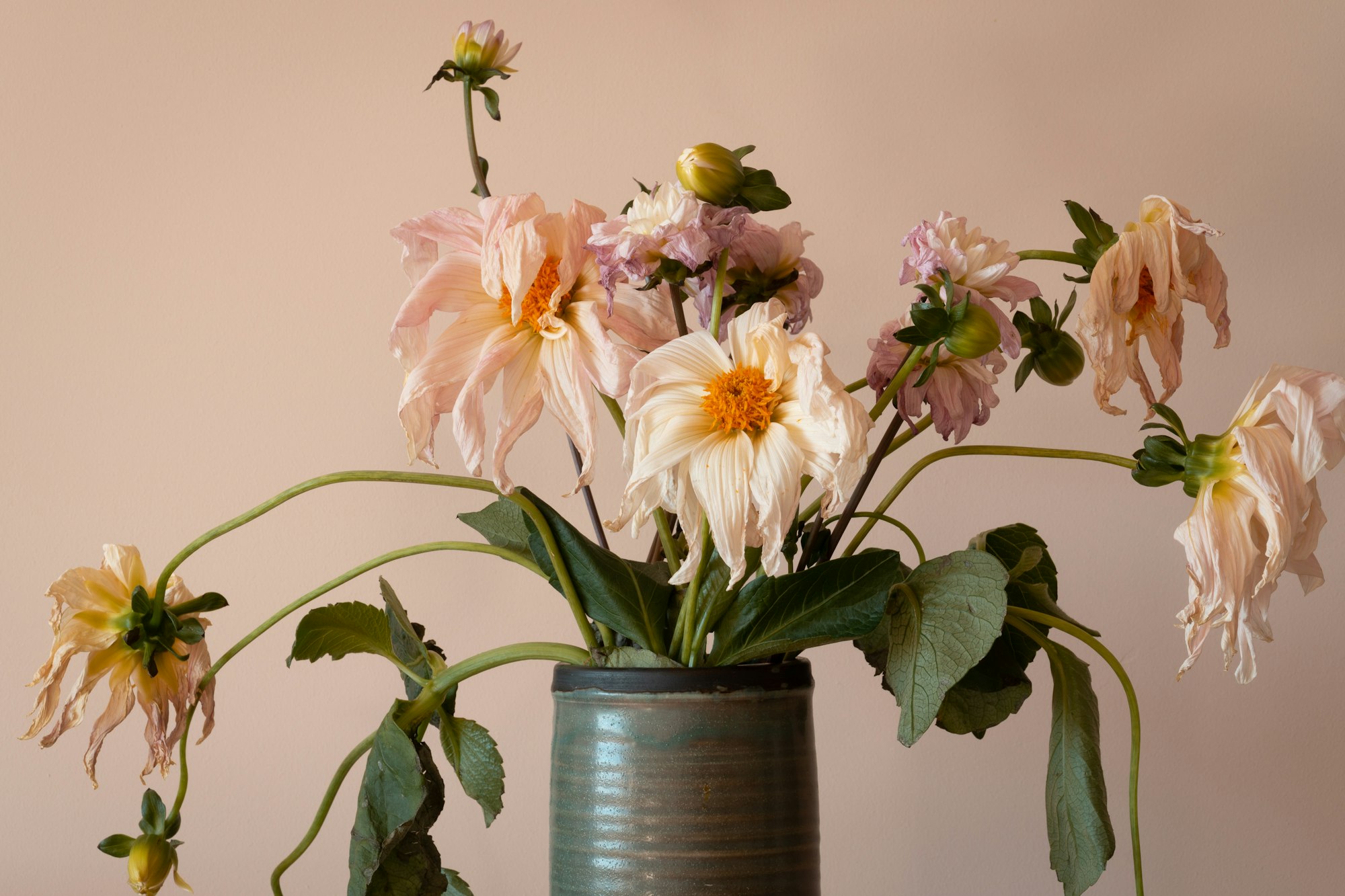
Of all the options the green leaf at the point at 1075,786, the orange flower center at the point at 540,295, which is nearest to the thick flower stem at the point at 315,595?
the orange flower center at the point at 540,295

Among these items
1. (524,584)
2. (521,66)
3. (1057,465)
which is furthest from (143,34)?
(1057,465)

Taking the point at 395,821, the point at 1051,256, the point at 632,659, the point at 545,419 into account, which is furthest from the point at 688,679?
the point at 545,419

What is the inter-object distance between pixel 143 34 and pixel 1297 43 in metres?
0.82

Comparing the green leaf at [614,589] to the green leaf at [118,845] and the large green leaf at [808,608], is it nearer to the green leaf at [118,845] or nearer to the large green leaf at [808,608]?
the large green leaf at [808,608]

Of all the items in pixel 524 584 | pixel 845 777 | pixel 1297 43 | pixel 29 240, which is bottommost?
pixel 845 777

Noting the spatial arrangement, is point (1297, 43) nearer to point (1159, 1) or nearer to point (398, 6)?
point (1159, 1)

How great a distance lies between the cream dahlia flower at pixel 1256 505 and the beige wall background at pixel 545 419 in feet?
1.19

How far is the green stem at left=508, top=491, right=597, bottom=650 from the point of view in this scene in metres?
0.53

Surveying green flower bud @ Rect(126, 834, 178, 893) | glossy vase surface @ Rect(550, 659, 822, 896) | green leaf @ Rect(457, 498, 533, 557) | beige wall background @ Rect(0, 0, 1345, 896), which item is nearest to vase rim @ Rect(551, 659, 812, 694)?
glossy vase surface @ Rect(550, 659, 822, 896)

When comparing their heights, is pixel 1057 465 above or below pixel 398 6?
below

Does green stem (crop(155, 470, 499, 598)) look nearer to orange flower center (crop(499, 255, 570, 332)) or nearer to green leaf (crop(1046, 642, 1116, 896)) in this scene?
orange flower center (crop(499, 255, 570, 332))

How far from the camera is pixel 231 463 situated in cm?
89

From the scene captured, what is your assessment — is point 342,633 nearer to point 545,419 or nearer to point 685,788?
point 685,788

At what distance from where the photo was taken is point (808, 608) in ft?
1.69
